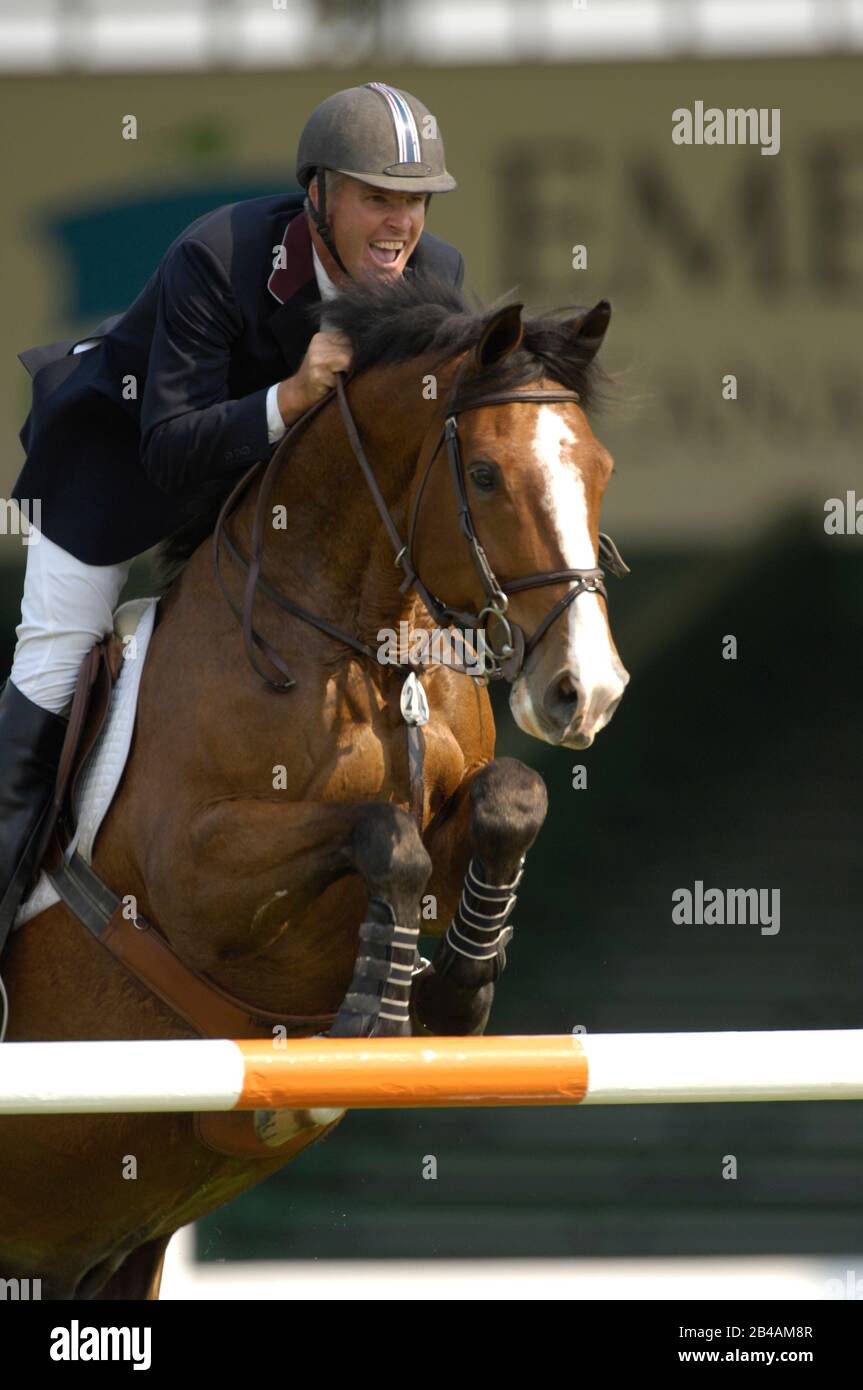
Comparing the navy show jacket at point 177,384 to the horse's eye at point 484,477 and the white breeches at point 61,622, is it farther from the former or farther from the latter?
the horse's eye at point 484,477

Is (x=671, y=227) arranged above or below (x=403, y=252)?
above

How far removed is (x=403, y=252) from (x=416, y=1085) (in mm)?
1624

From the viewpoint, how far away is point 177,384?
11.6 feet

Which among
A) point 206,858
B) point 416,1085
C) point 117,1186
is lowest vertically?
point 117,1186

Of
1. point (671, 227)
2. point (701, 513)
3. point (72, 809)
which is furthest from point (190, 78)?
point (72, 809)

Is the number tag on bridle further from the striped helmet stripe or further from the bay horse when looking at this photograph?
the striped helmet stripe

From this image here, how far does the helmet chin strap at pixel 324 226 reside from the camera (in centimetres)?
360

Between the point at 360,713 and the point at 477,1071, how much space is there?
870mm

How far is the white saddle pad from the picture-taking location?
370 centimetres

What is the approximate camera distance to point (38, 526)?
3.90m

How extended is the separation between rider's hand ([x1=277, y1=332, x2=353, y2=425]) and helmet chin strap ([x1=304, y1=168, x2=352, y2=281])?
201 mm
